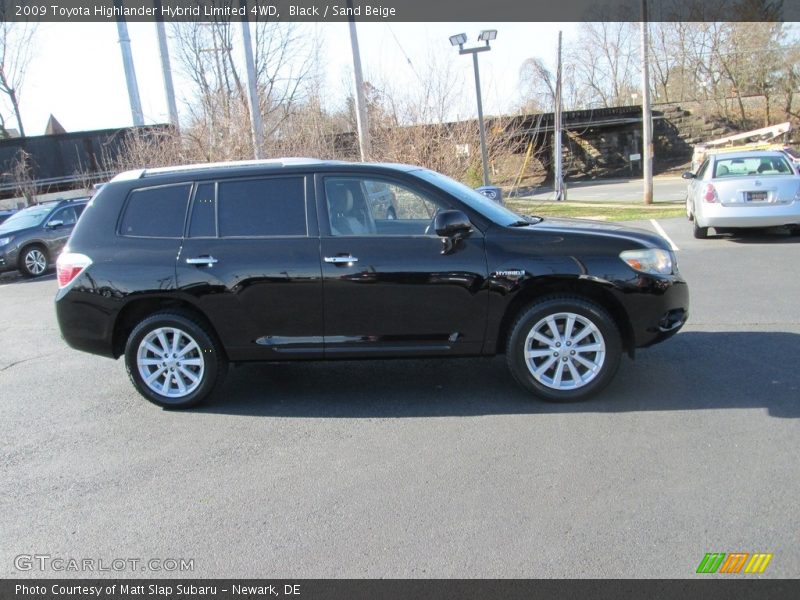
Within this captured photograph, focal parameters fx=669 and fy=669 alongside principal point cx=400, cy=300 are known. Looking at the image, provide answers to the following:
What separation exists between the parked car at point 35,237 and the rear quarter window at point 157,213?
10.7 metres

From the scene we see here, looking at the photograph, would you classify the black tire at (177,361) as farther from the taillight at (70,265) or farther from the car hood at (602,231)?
the car hood at (602,231)

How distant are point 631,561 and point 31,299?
1136 centimetres

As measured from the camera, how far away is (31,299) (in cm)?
1158

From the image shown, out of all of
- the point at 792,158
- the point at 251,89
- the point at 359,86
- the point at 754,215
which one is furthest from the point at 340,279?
the point at 792,158

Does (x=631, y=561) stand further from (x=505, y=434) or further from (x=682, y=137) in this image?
(x=682, y=137)

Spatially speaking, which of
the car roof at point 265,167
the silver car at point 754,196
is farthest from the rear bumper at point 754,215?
the car roof at point 265,167

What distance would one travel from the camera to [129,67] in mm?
17781

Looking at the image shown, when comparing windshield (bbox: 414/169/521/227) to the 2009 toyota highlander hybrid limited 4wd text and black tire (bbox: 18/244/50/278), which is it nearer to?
the 2009 toyota highlander hybrid limited 4wd text

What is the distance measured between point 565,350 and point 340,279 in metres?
1.76

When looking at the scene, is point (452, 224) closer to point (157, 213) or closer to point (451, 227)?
point (451, 227)

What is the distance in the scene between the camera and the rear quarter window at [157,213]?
5.33m

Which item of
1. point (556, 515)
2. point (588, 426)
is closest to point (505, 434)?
point (588, 426)

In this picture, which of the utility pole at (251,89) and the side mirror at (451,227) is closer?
the side mirror at (451,227)
